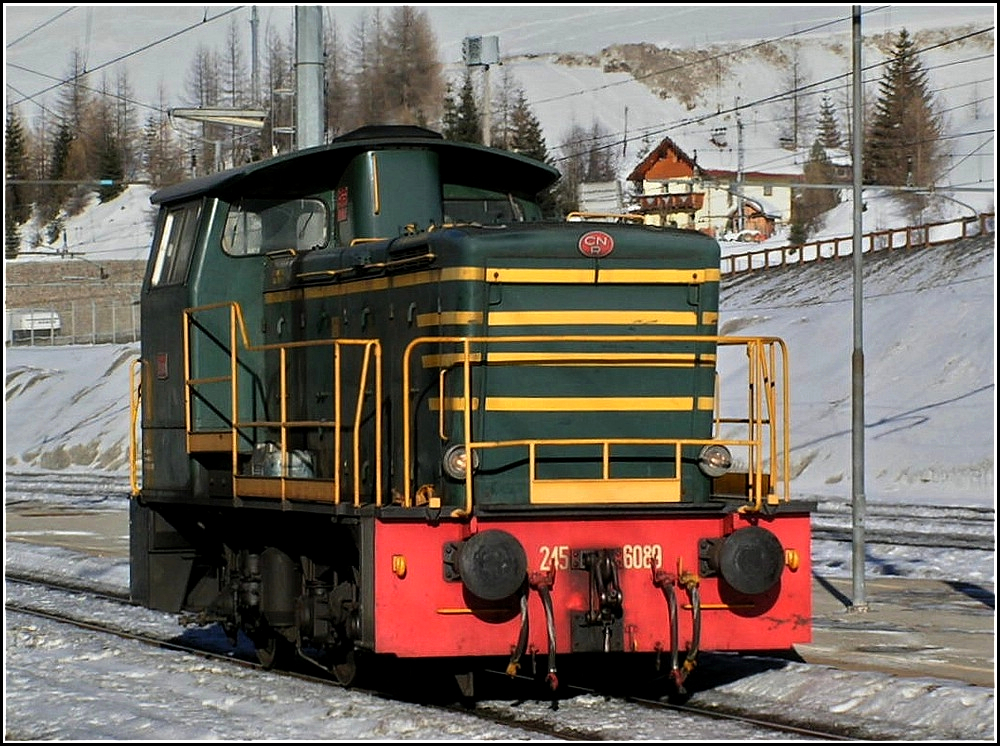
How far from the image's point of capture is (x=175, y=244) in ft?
37.4

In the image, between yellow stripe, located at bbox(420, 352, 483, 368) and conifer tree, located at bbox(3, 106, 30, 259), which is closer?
yellow stripe, located at bbox(420, 352, 483, 368)

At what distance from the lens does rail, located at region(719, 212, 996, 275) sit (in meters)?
49.9

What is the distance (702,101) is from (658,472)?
491 feet

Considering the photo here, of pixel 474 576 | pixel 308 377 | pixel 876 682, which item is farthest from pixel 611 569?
pixel 308 377

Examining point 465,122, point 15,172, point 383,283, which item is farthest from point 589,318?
point 15,172

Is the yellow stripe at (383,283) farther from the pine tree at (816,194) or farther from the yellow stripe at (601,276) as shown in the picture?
the pine tree at (816,194)

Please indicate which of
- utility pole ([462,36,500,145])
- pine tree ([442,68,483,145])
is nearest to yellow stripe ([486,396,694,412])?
utility pole ([462,36,500,145])

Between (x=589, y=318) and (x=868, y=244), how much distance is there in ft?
167

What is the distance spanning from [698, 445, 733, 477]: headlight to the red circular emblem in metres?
1.28

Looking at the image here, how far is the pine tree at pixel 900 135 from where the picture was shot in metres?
84.9

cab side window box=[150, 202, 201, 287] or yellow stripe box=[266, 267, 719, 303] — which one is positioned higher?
cab side window box=[150, 202, 201, 287]

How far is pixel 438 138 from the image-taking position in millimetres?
10641

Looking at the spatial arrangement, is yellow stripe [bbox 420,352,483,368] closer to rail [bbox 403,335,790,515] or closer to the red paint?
rail [bbox 403,335,790,515]

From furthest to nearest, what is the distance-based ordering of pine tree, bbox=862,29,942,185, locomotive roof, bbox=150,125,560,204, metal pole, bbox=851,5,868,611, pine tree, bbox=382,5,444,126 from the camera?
pine tree, bbox=862,29,942,185 < pine tree, bbox=382,5,444,126 < metal pole, bbox=851,5,868,611 < locomotive roof, bbox=150,125,560,204
